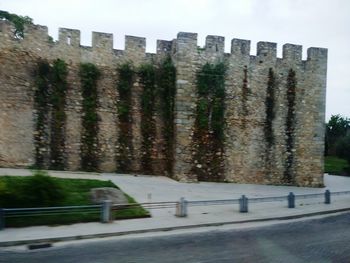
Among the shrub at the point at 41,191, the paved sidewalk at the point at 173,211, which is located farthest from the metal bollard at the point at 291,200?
the shrub at the point at 41,191

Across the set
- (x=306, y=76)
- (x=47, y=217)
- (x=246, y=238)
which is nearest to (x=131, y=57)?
(x=306, y=76)

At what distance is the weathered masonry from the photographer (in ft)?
65.2

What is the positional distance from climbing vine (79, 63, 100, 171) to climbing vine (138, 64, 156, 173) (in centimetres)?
235

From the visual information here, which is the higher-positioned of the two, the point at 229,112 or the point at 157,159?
the point at 229,112

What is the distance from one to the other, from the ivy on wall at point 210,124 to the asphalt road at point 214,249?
9.56 meters

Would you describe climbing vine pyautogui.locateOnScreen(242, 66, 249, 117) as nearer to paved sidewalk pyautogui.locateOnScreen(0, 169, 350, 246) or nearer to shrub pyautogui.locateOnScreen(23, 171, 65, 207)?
paved sidewalk pyautogui.locateOnScreen(0, 169, 350, 246)

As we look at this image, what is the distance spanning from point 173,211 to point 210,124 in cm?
841

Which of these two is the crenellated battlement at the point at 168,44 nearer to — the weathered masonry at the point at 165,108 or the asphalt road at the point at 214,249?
the weathered masonry at the point at 165,108

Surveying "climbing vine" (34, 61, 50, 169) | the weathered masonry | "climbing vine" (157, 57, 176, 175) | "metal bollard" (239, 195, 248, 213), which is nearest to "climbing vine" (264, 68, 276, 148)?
the weathered masonry

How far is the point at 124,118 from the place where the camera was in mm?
21328

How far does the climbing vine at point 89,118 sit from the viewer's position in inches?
809

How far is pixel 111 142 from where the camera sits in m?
21.0

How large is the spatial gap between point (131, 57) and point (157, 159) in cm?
540

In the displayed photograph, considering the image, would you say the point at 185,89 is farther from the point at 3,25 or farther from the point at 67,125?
the point at 3,25
